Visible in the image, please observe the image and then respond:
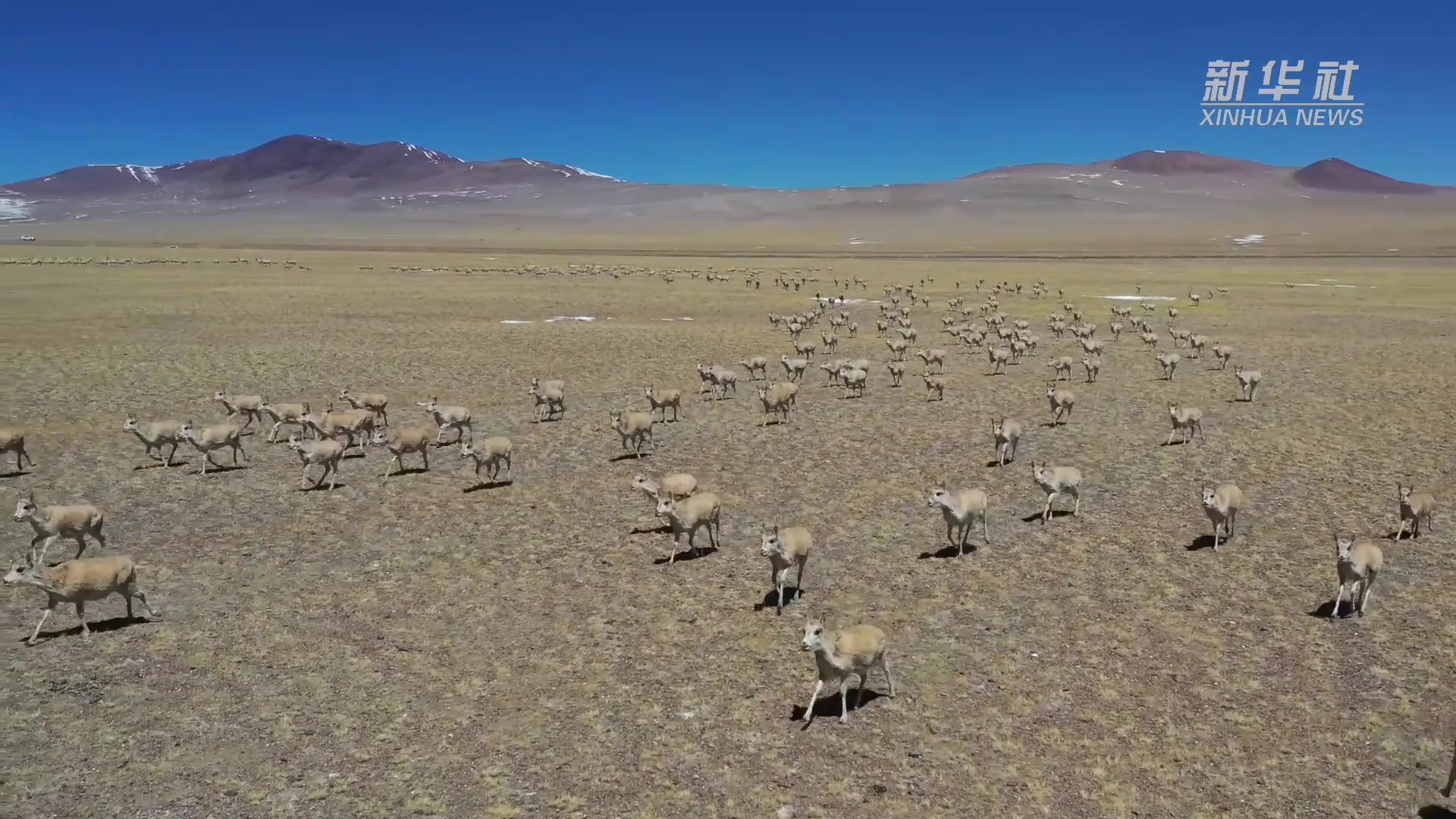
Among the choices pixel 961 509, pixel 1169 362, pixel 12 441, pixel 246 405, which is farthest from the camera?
pixel 1169 362

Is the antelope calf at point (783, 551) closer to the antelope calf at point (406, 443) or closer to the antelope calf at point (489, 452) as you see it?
the antelope calf at point (489, 452)

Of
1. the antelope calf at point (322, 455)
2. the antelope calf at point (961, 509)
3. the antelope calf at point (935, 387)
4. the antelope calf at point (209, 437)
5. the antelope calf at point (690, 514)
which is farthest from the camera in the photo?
the antelope calf at point (935, 387)

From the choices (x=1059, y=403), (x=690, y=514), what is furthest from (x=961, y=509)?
(x=1059, y=403)

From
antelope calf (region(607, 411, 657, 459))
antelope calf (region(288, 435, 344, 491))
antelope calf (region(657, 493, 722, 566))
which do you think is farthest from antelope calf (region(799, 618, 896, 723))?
antelope calf (region(288, 435, 344, 491))

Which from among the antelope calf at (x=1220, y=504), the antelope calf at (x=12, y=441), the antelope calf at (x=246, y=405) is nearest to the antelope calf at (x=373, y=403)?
the antelope calf at (x=246, y=405)

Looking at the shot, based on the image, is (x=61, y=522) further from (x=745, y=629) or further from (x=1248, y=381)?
(x=1248, y=381)

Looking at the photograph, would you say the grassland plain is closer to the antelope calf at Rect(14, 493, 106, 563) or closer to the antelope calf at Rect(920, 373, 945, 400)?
the antelope calf at Rect(920, 373, 945, 400)
